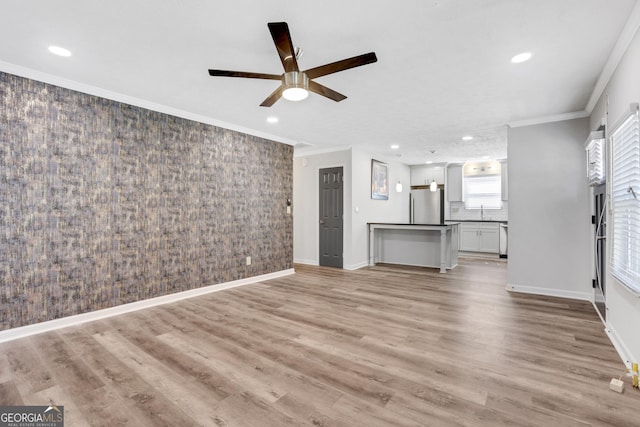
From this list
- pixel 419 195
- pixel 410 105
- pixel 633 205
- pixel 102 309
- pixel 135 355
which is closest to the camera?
pixel 633 205

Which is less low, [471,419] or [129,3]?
[129,3]

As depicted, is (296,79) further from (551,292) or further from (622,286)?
(551,292)

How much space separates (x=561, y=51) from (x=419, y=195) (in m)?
6.43

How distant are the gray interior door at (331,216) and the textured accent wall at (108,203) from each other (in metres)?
1.92

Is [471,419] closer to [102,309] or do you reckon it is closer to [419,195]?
[102,309]

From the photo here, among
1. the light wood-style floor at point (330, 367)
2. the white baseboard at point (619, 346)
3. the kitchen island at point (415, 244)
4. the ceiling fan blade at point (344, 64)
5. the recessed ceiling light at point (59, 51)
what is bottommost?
the light wood-style floor at point (330, 367)

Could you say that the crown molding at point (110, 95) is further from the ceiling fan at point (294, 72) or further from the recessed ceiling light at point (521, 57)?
the recessed ceiling light at point (521, 57)

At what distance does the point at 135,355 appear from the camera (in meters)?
2.47

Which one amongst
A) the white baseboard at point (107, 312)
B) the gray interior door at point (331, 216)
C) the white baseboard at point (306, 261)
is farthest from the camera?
the white baseboard at point (306, 261)

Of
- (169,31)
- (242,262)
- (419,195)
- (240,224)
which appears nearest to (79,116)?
(169,31)

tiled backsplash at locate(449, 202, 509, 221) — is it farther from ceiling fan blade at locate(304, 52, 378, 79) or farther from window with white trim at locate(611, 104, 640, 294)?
ceiling fan blade at locate(304, 52, 378, 79)

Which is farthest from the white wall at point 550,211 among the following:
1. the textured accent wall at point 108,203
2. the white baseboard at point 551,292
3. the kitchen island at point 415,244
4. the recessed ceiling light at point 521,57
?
the textured accent wall at point 108,203

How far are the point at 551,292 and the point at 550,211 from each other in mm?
1123

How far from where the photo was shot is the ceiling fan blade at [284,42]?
1.86 meters
